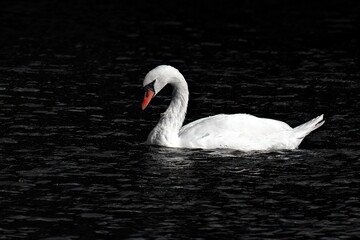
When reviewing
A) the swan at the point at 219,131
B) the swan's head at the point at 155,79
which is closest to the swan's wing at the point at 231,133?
the swan at the point at 219,131

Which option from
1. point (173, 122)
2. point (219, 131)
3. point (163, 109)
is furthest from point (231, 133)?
point (163, 109)

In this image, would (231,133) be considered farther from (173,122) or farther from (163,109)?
(163,109)

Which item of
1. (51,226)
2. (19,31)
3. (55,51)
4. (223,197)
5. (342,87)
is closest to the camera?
(51,226)

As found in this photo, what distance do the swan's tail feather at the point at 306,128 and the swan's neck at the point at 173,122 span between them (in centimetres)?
252

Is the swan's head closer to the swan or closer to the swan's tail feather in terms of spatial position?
the swan

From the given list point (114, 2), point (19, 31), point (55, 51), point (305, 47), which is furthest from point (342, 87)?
point (114, 2)

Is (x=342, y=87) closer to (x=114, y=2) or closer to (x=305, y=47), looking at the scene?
(x=305, y=47)

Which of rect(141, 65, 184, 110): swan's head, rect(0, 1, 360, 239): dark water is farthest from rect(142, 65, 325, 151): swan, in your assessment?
rect(0, 1, 360, 239): dark water

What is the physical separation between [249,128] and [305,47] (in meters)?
11.6

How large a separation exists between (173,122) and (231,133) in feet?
4.38

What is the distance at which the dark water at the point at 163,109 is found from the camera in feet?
60.6

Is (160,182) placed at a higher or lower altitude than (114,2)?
lower

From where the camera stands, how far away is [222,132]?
77.3 ft

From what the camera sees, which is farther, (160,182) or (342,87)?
(342,87)
